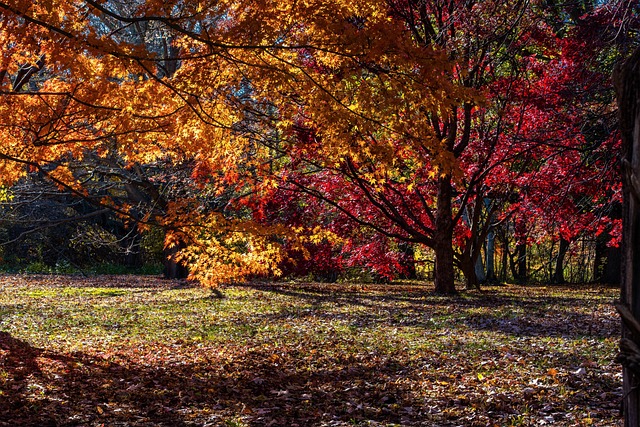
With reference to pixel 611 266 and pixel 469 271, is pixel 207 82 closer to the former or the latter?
pixel 469 271

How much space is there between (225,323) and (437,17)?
7481mm

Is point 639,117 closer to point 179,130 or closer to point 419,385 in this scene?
point 419,385

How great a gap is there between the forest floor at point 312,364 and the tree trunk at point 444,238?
137 cm

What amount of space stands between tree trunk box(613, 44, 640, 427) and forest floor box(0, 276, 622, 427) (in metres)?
2.45

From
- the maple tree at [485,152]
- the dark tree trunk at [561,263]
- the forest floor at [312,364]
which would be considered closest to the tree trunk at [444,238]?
the maple tree at [485,152]

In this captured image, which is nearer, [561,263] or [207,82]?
[207,82]

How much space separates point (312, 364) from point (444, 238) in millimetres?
7390

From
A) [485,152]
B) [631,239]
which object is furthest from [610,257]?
[631,239]

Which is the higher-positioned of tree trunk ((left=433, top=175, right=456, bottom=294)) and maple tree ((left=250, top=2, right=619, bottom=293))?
maple tree ((left=250, top=2, right=619, bottom=293))

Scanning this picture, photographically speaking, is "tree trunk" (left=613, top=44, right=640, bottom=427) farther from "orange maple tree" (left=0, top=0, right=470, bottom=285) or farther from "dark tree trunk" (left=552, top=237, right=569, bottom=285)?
"dark tree trunk" (left=552, top=237, right=569, bottom=285)

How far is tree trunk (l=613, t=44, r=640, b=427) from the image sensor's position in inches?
109

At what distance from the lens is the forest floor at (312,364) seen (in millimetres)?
5613

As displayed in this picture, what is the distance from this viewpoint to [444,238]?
1445 cm

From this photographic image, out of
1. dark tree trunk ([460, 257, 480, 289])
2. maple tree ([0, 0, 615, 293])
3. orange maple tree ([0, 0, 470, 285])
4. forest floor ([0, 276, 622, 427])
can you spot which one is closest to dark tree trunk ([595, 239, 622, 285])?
dark tree trunk ([460, 257, 480, 289])
